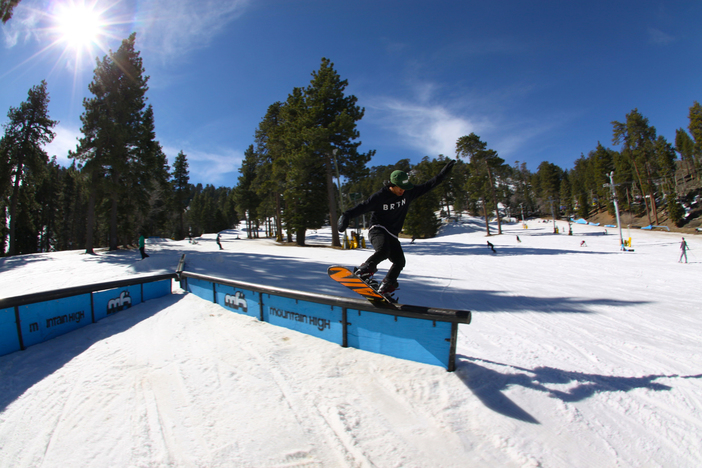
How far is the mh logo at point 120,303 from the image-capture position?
7.02m

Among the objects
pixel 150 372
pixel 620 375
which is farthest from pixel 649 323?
pixel 150 372

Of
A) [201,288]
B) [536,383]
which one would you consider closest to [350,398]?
[536,383]

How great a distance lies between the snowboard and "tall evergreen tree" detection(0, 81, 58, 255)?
34.8m

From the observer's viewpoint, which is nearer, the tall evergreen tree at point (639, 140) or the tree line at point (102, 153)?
the tree line at point (102, 153)

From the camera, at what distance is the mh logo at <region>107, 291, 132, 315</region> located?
702 cm

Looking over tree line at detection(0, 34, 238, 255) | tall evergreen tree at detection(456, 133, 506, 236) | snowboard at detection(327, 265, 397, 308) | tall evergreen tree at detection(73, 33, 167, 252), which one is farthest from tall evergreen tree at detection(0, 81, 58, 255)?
tall evergreen tree at detection(456, 133, 506, 236)

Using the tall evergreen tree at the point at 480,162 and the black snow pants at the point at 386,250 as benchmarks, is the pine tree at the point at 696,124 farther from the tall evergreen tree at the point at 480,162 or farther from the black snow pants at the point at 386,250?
the black snow pants at the point at 386,250

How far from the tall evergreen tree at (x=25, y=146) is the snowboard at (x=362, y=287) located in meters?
34.8

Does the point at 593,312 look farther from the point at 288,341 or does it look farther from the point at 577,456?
the point at 288,341

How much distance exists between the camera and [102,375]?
12.4ft

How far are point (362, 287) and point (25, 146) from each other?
35.7m

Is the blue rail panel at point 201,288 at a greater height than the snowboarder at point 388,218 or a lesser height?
lesser

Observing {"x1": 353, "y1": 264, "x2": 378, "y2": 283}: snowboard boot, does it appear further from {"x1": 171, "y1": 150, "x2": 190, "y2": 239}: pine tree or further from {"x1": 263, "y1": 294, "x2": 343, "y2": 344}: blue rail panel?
{"x1": 171, "y1": 150, "x2": 190, "y2": 239}: pine tree

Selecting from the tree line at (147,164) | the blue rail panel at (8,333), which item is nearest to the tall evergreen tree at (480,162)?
the tree line at (147,164)
